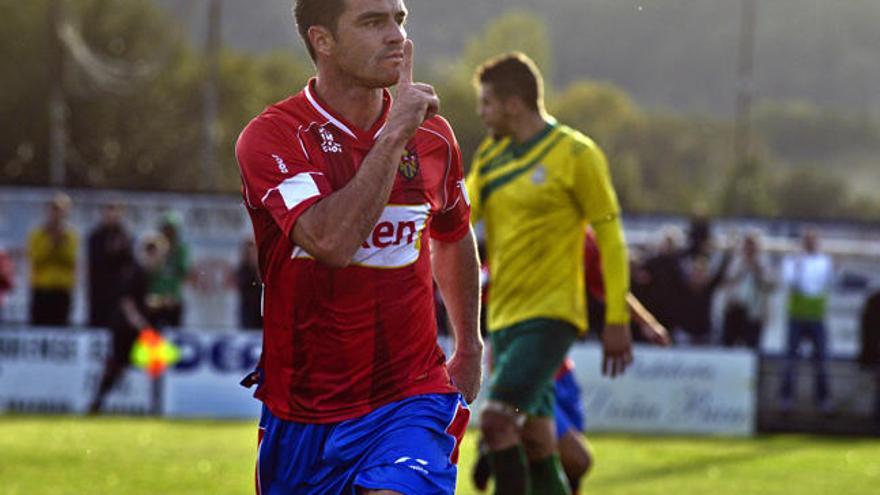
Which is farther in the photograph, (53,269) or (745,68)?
(745,68)

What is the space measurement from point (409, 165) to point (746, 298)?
49.9ft

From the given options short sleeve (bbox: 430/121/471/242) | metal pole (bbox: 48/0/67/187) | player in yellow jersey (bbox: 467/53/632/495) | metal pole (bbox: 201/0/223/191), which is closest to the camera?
short sleeve (bbox: 430/121/471/242)

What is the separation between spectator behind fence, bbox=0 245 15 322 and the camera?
18.6m

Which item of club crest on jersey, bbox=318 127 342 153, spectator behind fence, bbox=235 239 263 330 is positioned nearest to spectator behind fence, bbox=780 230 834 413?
spectator behind fence, bbox=235 239 263 330

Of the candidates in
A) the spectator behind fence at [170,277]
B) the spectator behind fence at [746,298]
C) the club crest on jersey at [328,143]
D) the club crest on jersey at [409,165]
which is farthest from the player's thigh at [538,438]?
the spectator behind fence at [746,298]

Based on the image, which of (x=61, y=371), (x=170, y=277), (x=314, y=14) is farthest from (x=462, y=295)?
(x=61, y=371)

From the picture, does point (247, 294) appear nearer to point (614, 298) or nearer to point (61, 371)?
point (61, 371)

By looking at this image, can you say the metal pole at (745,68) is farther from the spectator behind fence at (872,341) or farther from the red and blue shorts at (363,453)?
the red and blue shorts at (363,453)

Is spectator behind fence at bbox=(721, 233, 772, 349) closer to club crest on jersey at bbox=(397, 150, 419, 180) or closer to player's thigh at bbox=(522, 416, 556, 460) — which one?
player's thigh at bbox=(522, 416, 556, 460)

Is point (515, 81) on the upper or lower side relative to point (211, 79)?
upper

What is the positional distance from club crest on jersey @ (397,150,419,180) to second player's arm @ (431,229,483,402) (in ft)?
1.77

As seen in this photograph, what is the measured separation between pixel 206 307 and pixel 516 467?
12.7 meters

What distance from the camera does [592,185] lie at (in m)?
8.10

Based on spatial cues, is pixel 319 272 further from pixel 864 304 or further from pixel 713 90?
pixel 713 90
